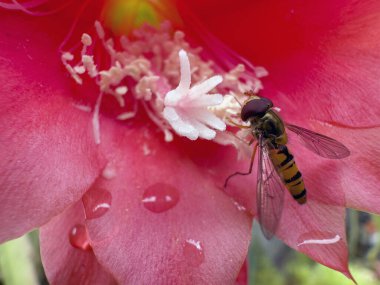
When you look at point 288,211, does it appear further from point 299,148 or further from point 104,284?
point 104,284

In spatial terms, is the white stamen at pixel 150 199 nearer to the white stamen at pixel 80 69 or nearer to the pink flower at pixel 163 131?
the pink flower at pixel 163 131

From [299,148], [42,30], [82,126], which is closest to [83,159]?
[82,126]

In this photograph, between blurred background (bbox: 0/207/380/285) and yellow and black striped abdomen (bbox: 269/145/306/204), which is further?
blurred background (bbox: 0/207/380/285)

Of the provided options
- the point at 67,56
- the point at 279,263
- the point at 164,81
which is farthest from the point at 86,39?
the point at 279,263

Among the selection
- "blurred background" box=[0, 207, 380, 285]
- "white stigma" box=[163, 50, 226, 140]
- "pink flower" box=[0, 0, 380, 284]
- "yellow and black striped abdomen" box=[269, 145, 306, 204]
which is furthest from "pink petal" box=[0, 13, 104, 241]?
"blurred background" box=[0, 207, 380, 285]

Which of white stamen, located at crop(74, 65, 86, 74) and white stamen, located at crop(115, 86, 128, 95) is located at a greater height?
white stamen, located at crop(74, 65, 86, 74)

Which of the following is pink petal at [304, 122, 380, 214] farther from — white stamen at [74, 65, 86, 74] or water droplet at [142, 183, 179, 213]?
white stamen at [74, 65, 86, 74]
